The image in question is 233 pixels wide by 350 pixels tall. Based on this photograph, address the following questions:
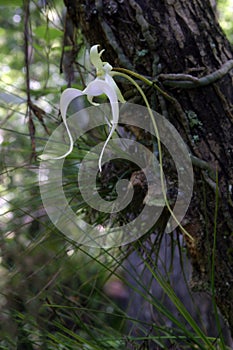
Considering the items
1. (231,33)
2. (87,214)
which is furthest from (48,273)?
(231,33)

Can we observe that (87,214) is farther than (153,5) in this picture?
Yes

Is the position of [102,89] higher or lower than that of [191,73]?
lower

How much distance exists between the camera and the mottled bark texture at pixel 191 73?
563 mm

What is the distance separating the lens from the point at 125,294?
164cm

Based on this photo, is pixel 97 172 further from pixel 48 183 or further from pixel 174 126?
pixel 174 126

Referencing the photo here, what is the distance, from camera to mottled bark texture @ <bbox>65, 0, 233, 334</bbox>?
56cm

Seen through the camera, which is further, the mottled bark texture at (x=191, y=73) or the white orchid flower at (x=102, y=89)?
the mottled bark texture at (x=191, y=73)

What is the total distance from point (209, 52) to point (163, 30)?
65 millimetres

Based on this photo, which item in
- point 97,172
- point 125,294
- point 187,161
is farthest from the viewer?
point 125,294

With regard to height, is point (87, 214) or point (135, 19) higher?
point (135, 19)

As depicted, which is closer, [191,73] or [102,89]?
[102,89]

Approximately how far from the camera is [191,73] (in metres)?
0.57

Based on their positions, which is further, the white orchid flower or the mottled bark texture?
the mottled bark texture

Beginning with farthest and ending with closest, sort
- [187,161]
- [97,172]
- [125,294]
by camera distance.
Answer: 1. [125,294]
2. [97,172]
3. [187,161]
